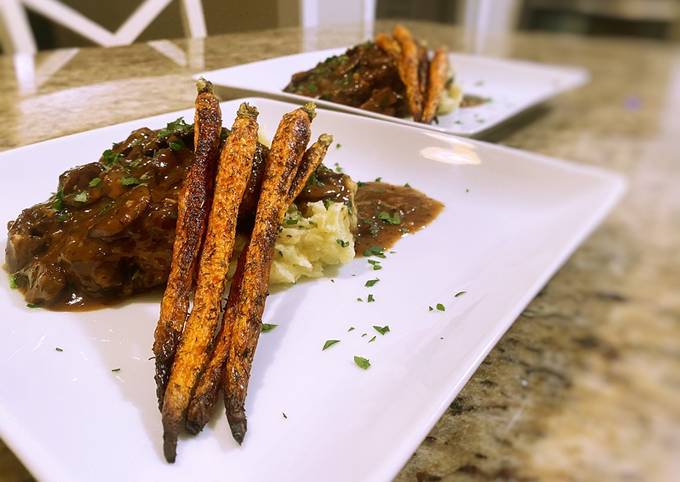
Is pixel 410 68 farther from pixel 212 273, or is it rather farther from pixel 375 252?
pixel 212 273

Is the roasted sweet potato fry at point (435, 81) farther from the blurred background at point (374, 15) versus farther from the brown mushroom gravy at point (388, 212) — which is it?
the brown mushroom gravy at point (388, 212)

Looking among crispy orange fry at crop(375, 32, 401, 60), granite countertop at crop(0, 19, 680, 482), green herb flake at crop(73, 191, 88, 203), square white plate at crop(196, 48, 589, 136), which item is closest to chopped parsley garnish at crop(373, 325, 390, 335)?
granite countertop at crop(0, 19, 680, 482)

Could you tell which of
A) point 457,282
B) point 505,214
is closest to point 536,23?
point 457,282

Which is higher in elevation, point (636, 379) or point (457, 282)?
point (636, 379)

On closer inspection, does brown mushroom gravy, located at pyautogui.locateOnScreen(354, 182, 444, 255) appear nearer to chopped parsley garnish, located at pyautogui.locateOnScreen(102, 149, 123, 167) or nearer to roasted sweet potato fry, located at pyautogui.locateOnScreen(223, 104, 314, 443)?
roasted sweet potato fry, located at pyautogui.locateOnScreen(223, 104, 314, 443)

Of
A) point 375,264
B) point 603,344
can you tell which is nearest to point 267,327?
point 375,264

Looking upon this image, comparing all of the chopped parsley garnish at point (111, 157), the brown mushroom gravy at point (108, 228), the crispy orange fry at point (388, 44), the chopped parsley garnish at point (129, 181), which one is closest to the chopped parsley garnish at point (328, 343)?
the brown mushroom gravy at point (108, 228)

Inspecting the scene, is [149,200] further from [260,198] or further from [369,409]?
[369,409]
